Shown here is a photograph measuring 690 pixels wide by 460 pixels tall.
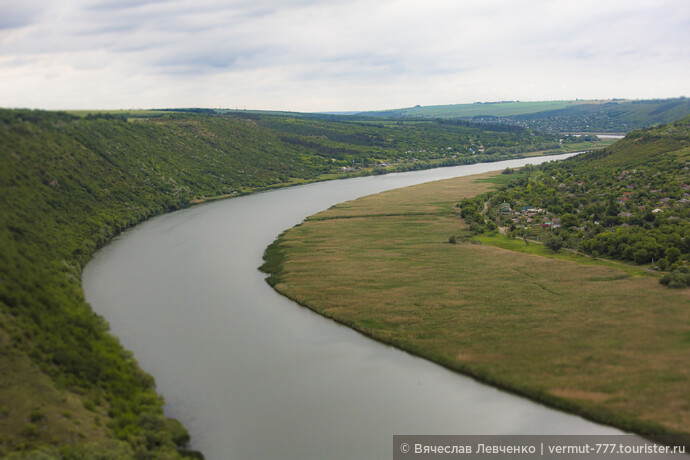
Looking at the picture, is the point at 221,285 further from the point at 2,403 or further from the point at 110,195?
the point at 110,195

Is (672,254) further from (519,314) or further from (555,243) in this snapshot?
(519,314)

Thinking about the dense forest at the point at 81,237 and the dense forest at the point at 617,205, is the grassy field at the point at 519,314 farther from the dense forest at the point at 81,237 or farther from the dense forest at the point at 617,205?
the dense forest at the point at 81,237

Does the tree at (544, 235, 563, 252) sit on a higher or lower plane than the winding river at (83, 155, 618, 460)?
higher

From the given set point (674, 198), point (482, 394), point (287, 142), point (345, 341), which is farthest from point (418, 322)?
point (287, 142)

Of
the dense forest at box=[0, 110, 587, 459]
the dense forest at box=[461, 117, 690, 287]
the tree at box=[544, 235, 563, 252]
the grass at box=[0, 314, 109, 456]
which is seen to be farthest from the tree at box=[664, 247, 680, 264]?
the grass at box=[0, 314, 109, 456]

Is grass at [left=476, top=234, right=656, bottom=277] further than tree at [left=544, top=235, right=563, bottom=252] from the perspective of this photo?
No

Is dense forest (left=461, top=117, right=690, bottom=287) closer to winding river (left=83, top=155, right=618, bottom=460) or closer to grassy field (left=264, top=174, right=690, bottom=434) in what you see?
grassy field (left=264, top=174, right=690, bottom=434)

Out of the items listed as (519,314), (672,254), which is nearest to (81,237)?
(519,314)
